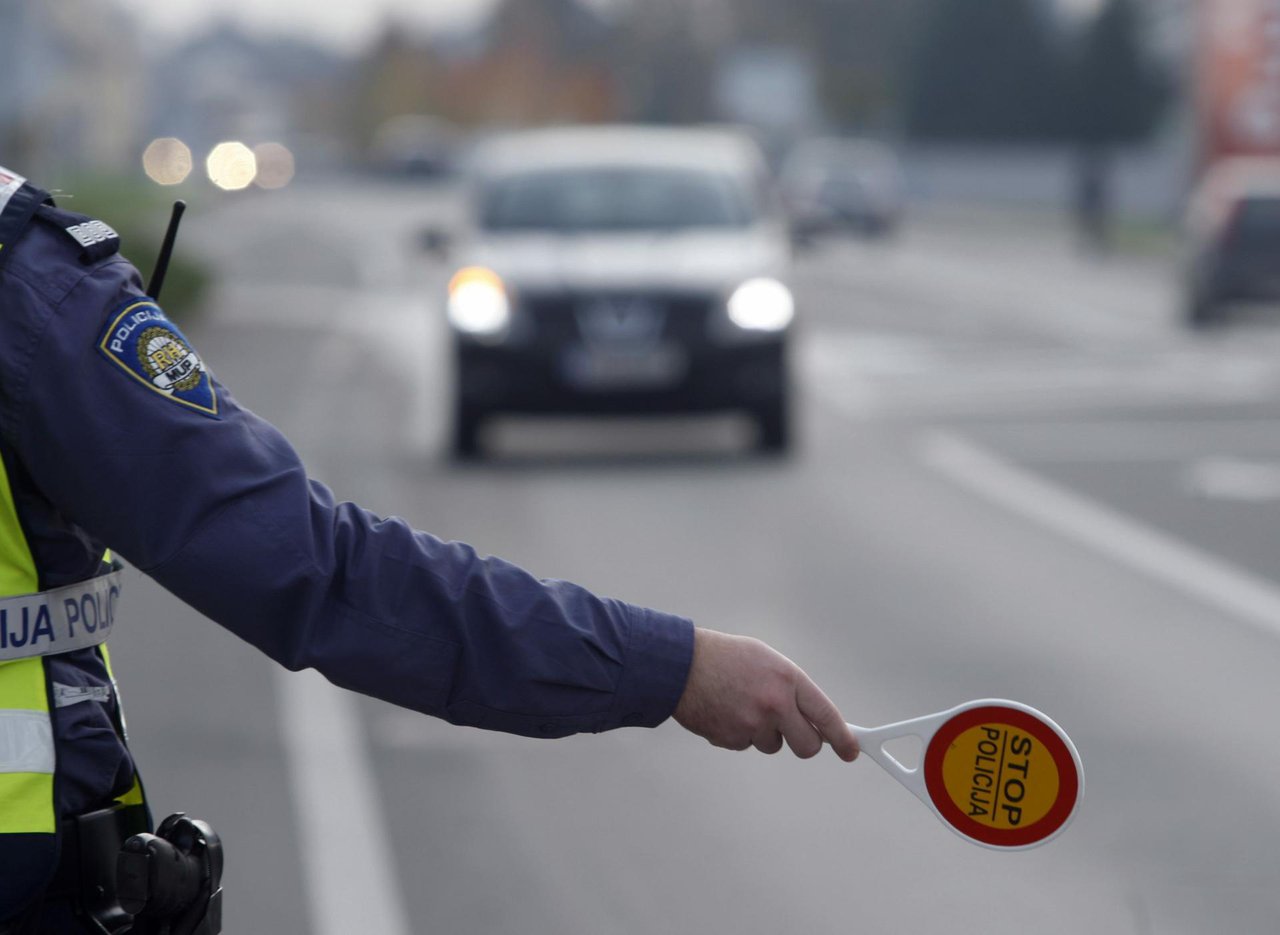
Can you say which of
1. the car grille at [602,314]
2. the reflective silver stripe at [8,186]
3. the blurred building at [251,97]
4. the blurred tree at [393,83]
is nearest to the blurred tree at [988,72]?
the blurred building at [251,97]

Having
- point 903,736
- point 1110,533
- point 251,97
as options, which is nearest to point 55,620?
point 903,736

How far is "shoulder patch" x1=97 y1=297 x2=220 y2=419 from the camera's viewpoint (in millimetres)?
2043

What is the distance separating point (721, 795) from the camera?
6.12 meters

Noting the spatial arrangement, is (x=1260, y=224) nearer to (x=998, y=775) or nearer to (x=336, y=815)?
(x=336, y=815)

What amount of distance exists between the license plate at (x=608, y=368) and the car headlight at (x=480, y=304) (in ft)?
1.33

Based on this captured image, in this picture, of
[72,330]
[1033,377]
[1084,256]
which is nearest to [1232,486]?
[1033,377]

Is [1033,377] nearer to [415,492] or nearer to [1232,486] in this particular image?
[1232,486]

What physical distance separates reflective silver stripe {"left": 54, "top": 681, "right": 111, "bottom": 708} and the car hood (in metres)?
10.8

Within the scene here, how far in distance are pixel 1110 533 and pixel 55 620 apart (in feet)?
29.5

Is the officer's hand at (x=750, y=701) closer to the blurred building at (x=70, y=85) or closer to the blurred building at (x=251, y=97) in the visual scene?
the blurred building at (x=70, y=85)

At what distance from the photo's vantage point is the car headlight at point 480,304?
12945mm

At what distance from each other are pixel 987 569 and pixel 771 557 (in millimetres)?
874

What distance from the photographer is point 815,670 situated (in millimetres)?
7508

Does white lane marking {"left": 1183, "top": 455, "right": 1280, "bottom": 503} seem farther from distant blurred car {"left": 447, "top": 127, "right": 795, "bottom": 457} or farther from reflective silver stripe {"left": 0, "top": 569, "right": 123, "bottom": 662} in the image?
reflective silver stripe {"left": 0, "top": 569, "right": 123, "bottom": 662}
